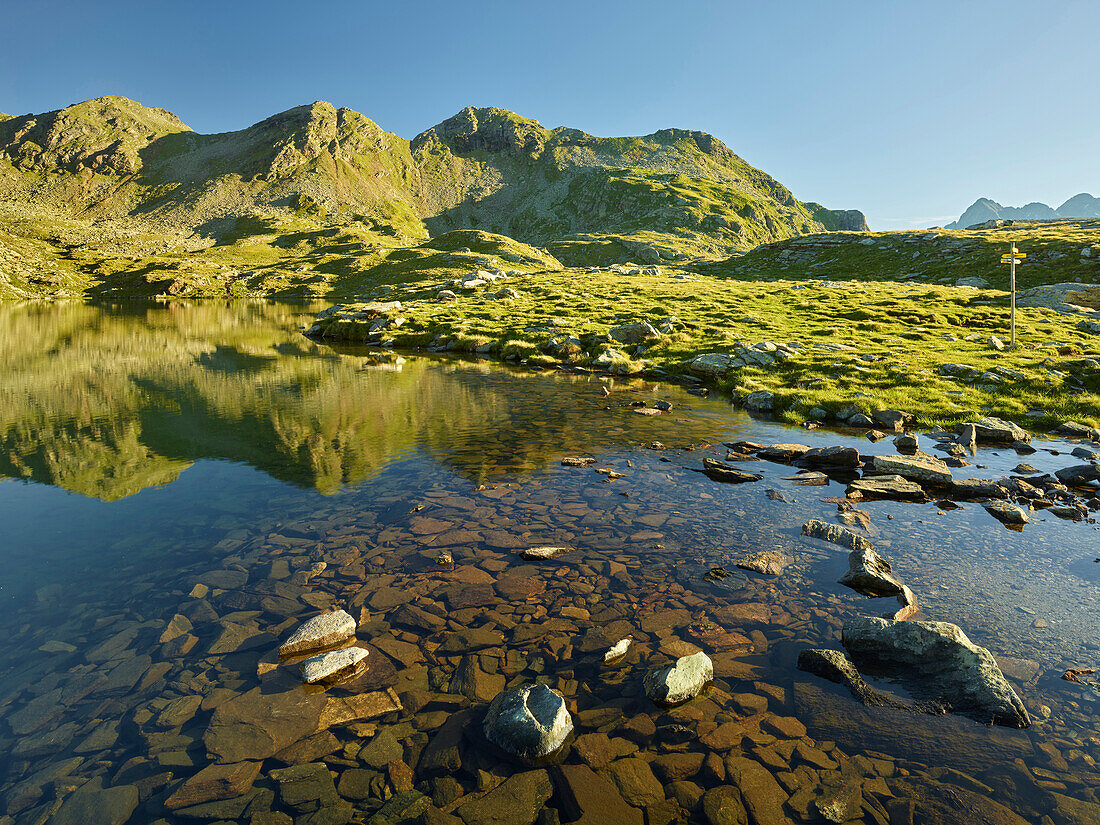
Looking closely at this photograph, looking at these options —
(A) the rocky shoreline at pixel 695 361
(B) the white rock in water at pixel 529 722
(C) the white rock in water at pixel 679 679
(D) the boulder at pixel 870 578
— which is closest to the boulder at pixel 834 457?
(A) the rocky shoreline at pixel 695 361

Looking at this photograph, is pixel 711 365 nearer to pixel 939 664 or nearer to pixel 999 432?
pixel 999 432

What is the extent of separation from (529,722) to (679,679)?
230 cm

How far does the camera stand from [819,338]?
40.8 meters

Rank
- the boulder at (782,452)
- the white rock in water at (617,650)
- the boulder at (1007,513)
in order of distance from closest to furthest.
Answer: the white rock in water at (617,650), the boulder at (1007,513), the boulder at (782,452)

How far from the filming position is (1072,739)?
21.6 ft

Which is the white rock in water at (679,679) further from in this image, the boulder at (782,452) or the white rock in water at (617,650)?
the boulder at (782,452)

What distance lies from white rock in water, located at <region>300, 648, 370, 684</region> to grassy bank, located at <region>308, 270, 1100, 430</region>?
2148 centimetres

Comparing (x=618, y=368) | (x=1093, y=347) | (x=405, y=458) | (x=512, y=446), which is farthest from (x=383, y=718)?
(x=1093, y=347)

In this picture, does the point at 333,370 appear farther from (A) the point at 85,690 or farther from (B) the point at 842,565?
(B) the point at 842,565

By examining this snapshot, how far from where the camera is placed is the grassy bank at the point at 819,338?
81.5 feet

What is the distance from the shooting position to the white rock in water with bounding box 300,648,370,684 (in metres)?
7.50

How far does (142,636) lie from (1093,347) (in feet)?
166

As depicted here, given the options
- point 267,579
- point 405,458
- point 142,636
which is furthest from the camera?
point 405,458

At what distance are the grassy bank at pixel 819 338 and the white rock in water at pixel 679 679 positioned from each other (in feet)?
61.1
